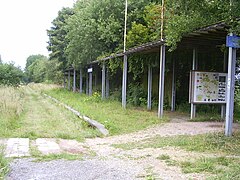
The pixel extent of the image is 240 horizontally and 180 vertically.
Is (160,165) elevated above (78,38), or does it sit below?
below

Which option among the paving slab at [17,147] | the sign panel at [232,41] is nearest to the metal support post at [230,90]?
the sign panel at [232,41]

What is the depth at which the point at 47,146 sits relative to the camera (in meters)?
7.57

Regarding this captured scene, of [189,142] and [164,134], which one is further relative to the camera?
[164,134]

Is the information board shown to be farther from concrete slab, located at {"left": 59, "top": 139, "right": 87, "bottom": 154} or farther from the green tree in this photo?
the green tree

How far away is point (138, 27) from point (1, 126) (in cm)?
1146

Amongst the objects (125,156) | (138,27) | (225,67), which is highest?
(138,27)

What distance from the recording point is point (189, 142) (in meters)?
7.71

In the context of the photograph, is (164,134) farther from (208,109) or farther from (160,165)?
(208,109)

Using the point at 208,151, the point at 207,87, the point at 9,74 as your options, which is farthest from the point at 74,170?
the point at 9,74

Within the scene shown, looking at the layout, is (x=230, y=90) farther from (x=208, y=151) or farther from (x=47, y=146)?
(x=47, y=146)

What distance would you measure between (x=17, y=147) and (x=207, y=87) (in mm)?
8006

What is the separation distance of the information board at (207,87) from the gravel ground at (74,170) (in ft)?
22.8

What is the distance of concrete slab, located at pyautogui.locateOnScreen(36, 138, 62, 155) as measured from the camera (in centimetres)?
697

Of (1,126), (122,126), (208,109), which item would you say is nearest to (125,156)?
(122,126)
